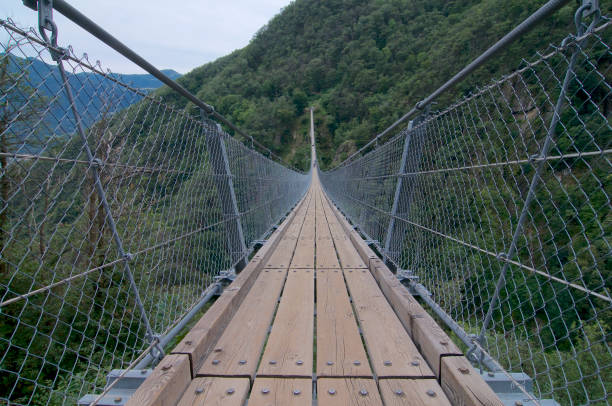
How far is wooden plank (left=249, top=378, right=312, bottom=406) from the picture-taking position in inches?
40.2

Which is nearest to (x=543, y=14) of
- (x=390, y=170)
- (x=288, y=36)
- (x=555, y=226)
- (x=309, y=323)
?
(x=309, y=323)

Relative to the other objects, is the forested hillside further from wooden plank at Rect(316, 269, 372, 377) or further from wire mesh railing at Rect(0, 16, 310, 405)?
wooden plank at Rect(316, 269, 372, 377)

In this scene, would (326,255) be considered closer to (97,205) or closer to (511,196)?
(97,205)

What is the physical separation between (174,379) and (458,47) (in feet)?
86.5

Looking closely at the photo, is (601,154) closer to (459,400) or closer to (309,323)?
(459,400)

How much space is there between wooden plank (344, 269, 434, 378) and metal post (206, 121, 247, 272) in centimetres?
108

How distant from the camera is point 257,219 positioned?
3740 mm

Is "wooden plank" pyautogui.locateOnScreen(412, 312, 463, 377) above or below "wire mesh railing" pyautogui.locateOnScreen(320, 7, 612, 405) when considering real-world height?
below

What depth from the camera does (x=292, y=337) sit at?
1.40 m

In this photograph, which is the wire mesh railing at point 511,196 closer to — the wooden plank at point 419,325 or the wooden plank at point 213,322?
the wooden plank at point 419,325

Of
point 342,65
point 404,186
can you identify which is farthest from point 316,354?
point 342,65

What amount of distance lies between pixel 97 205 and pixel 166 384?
1076mm

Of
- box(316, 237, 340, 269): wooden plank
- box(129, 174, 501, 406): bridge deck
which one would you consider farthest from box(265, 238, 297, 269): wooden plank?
box(129, 174, 501, 406): bridge deck

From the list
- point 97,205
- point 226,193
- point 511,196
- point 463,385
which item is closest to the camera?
point 463,385
